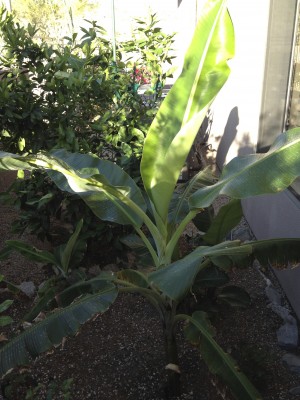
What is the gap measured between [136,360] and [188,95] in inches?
74.0

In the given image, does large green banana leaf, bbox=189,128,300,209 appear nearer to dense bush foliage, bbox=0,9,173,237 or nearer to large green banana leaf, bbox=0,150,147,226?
large green banana leaf, bbox=0,150,147,226

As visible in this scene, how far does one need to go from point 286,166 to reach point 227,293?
117 cm

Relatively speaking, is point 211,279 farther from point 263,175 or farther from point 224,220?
point 263,175

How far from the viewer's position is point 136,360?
9.34ft

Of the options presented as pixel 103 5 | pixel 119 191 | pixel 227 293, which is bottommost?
pixel 227 293

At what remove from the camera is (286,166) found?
189cm

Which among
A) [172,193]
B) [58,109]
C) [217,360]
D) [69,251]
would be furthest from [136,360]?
[58,109]

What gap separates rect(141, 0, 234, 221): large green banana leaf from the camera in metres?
2.20

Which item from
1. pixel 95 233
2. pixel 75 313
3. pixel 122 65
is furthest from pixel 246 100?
pixel 75 313

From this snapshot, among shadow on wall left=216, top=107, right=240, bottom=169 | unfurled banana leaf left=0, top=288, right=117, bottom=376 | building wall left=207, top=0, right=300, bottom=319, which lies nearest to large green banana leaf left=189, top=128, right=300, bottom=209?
unfurled banana leaf left=0, top=288, right=117, bottom=376

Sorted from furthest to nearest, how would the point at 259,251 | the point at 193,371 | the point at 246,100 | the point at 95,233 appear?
the point at 246,100 < the point at 95,233 < the point at 193,371 < the point at 259,251

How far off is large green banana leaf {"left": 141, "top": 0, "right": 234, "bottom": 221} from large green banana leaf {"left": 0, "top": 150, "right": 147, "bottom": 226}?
7.2 inches

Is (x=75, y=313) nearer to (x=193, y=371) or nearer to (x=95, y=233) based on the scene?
(x=193, y=371)

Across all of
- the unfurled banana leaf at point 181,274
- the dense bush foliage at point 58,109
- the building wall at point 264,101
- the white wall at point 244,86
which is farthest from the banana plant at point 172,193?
the white wall at point 244,86
